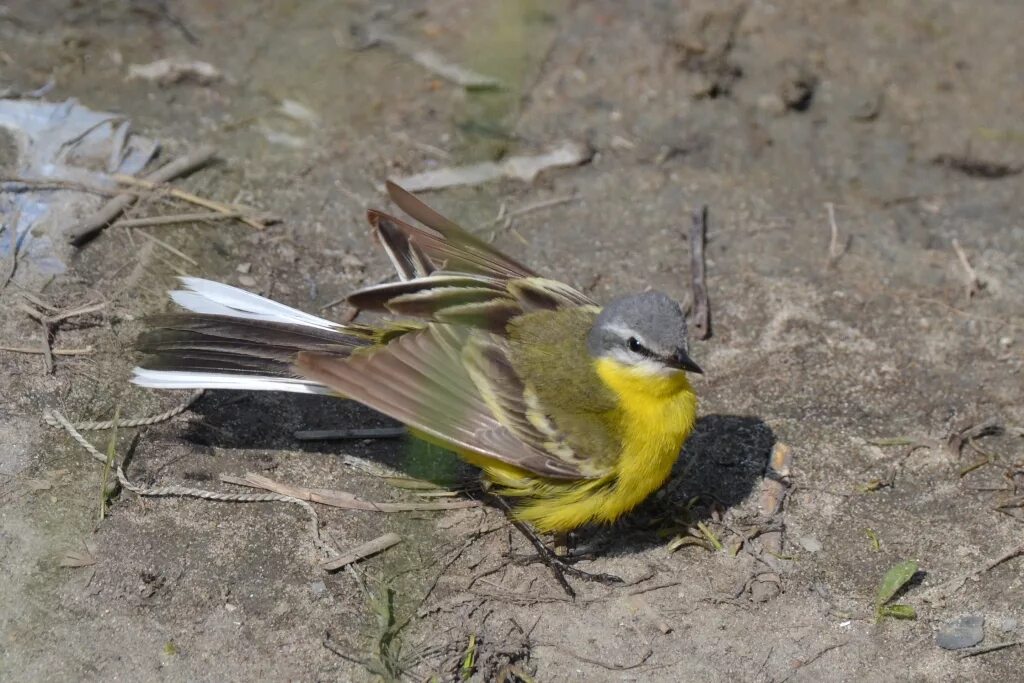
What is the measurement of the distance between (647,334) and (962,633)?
1852 millimetres

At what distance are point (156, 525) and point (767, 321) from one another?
11.6ft

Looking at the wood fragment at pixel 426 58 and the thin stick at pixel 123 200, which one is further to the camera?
the wood fragment at pixel 426 58

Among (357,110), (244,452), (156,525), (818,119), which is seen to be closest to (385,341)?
(244,452)

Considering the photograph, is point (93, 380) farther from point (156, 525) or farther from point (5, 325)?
point (156, 525)

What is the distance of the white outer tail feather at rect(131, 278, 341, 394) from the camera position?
4.91 meters

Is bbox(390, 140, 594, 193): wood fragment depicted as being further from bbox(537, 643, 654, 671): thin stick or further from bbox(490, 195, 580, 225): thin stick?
bbox(537, 643, 654, 671): thin stick

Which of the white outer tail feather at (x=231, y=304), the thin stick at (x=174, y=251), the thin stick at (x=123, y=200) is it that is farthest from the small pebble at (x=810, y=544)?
the thin stick at (x=123, y=200)

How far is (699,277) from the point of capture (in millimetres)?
6727

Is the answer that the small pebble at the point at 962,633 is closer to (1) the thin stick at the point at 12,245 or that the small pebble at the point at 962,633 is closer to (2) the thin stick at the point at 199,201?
(2) the thin stick at the point at 199,201

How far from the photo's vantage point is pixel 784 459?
5727mm

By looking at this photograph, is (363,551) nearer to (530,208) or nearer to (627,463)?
(627,463)

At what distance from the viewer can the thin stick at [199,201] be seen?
6637 millimetres

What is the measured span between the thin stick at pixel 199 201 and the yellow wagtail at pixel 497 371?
5.06ft

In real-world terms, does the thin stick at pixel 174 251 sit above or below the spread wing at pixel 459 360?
below
